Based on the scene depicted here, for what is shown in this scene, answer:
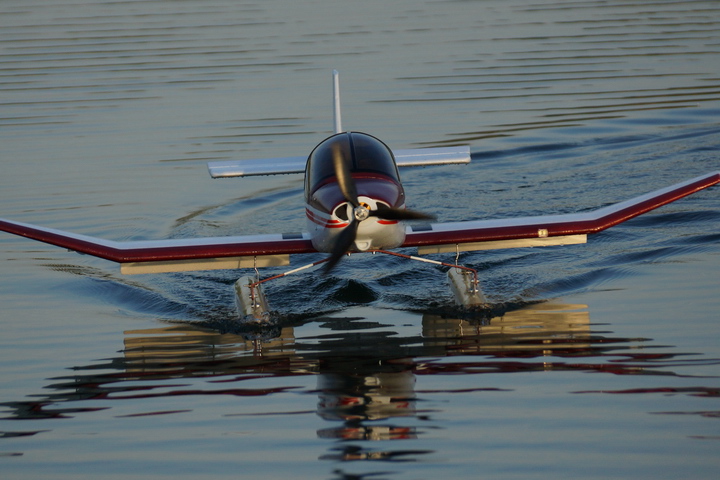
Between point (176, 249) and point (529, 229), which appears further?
point (529, 229)

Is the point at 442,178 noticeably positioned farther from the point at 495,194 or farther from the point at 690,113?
the point at 690,113

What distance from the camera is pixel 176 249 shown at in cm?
1064

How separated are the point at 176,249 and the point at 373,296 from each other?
2.41 m

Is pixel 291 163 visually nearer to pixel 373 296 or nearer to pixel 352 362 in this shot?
pixel 373 296

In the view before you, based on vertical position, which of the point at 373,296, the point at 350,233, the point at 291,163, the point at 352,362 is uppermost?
the point at 291,163

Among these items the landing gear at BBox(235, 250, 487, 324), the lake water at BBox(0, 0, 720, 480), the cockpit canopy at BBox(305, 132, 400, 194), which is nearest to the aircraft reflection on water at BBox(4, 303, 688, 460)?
the lake water at BBox(0, 0, 720, 480)

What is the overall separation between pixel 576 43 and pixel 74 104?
15.6 meters

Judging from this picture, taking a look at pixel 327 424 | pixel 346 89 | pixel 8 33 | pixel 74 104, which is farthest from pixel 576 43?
pixel 327 424

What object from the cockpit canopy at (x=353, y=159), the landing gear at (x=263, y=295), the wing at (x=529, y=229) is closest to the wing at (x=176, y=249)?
the landing gear at (x=263, y=295)

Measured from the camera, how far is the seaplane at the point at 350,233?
995 cm

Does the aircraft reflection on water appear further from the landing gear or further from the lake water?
the landing gear

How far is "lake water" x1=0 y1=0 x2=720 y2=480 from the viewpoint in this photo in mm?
7250

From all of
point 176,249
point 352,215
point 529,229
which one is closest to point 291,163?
point 176,249

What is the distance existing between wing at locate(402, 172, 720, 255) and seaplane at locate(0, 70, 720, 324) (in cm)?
1
